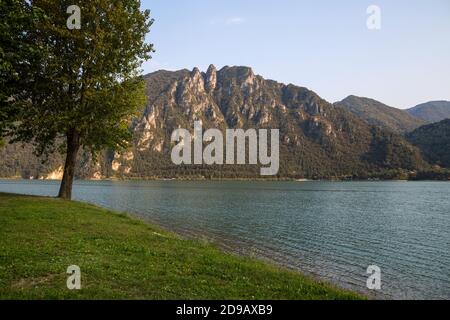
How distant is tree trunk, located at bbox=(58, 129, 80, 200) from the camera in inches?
1705

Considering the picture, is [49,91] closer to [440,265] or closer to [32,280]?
[32,280]

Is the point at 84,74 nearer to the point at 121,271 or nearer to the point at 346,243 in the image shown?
the point at 121,271

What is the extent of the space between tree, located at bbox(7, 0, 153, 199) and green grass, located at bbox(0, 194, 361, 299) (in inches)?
622

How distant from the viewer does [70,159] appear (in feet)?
145

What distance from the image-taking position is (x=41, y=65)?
128 feet

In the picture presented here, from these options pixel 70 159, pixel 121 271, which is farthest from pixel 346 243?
pixel 121 271

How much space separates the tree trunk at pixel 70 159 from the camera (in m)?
43.3

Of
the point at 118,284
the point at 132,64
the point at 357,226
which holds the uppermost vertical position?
the point at 132,64

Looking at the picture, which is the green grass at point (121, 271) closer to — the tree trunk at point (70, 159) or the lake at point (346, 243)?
the lake at point (346, 243)

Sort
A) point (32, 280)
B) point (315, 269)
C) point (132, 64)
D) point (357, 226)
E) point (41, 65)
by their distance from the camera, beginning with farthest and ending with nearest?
1. point (357, 226)
2. point (132, 64)
3. point (41, 65)
4. point (315, 269)
5. point (32, 280)

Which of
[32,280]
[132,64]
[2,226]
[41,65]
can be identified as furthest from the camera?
[132,64]

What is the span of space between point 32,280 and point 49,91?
2980cm
